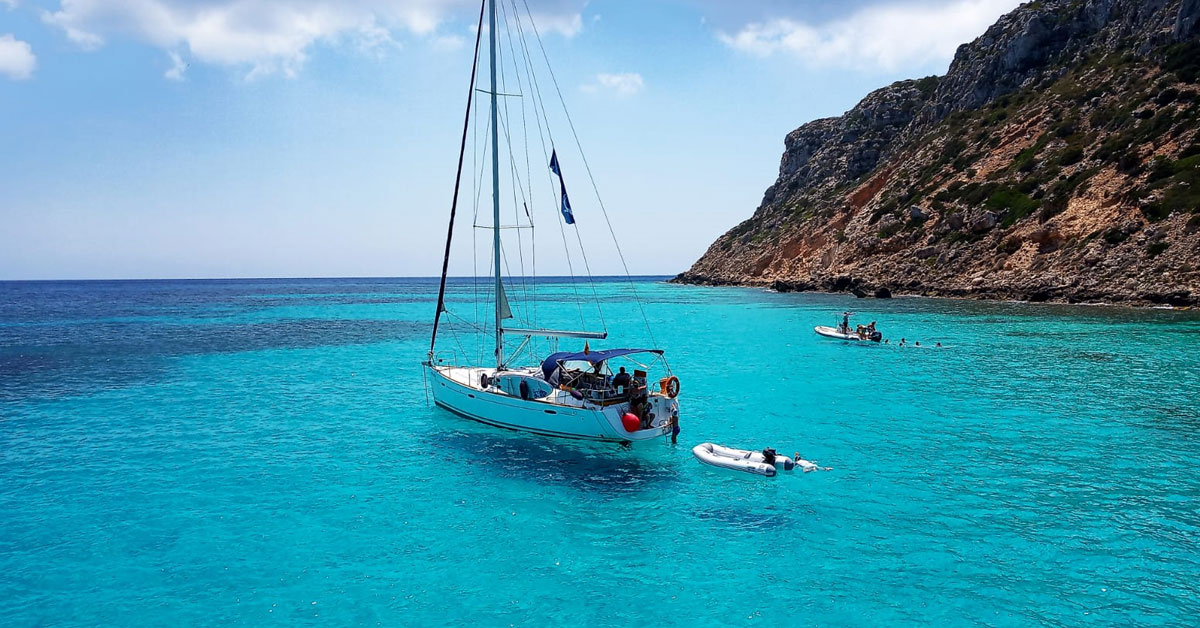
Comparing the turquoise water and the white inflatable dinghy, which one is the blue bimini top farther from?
the white inflatable dinghy

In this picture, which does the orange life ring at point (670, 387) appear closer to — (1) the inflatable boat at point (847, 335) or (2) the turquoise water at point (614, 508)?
(2) the turquoise water at point (614, 508)

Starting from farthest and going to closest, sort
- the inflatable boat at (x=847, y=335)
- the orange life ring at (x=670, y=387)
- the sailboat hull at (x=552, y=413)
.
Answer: the inflatable boat at (x=847, y=335), the orange life ring at (x=670, y=387), the sailboat hull at (x=552, y=413)

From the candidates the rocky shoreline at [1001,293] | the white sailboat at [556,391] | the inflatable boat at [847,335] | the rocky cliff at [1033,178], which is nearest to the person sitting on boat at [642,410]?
the white sailboat at [556,391]

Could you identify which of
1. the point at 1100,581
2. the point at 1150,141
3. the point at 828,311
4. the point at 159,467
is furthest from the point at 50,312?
the point at 1150,141

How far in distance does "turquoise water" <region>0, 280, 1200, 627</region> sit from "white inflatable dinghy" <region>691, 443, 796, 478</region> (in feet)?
1.54

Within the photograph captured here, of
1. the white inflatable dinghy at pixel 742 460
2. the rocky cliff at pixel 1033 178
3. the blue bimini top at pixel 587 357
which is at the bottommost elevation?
the white inflatable dinghy at pixel 742 460

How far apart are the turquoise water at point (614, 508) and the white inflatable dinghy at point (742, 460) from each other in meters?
0.47

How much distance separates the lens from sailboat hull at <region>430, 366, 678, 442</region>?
81.6ft

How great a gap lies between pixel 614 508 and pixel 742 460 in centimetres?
574

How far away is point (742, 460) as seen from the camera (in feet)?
78.4

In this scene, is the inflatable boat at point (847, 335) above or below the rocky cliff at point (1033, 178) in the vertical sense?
below

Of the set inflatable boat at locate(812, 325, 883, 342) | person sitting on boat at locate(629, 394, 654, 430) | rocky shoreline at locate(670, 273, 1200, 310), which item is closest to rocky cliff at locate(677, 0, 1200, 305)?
rocky shoreline at locate(670, 273, 1200, 310)

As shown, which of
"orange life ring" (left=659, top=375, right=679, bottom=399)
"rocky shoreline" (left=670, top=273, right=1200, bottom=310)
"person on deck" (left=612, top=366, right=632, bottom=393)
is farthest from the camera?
"rocky shoreline" (left=670, top=273, right=1200, bottom=310)

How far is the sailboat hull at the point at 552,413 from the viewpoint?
24859mm
